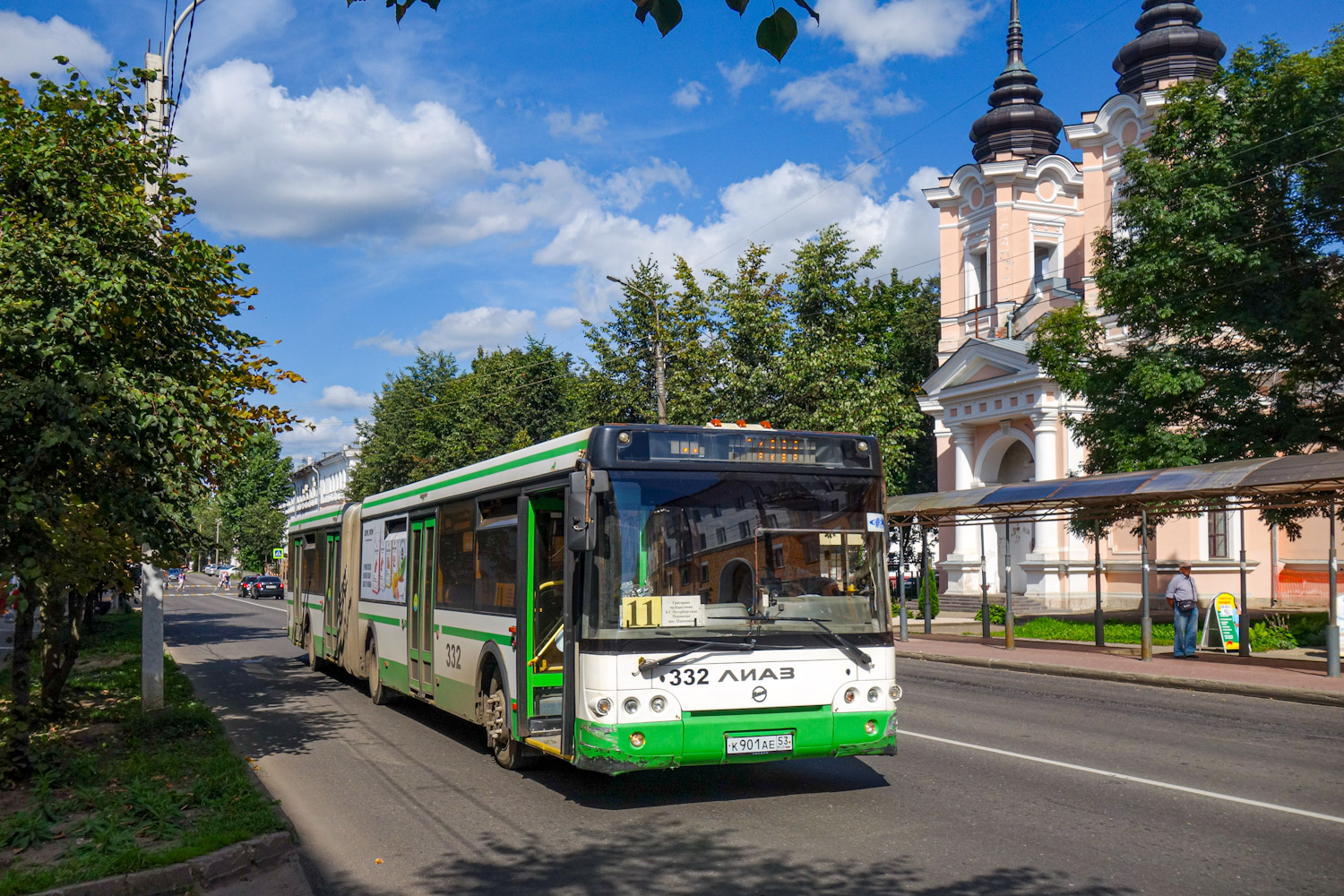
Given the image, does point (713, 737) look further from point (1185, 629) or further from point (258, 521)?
point (258, 521)

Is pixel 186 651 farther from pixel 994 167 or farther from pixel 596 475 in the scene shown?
pixel 994 167

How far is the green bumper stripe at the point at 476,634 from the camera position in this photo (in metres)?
9.82

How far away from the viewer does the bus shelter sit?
1748 cm

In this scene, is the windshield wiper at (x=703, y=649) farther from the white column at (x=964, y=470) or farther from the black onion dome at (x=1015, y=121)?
the black onion dome at (x=1015, y=121)

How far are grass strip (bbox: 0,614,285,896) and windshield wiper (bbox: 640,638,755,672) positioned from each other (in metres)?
2.56

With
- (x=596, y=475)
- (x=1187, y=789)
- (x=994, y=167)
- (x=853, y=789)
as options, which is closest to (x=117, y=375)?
(x=596, y=475)

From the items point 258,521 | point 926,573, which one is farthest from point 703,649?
point 258,521

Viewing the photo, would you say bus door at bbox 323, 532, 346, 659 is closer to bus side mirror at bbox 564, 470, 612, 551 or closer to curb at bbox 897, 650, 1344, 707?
A: bus side mirror at bbox 564, 470, 612, 551

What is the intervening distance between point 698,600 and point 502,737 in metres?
2.88

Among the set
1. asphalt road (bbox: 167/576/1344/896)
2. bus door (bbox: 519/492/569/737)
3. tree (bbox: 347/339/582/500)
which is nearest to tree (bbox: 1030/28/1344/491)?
asphalt road (bbox: 167/576/1344/896)

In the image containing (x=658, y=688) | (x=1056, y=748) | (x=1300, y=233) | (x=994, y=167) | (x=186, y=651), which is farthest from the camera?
(x=994, y=167)

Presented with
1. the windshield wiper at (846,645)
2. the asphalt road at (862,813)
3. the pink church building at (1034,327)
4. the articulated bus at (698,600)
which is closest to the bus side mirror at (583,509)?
the articulated bus at (698,600)

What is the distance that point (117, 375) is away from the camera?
9.00m

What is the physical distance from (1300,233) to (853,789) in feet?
62.0
